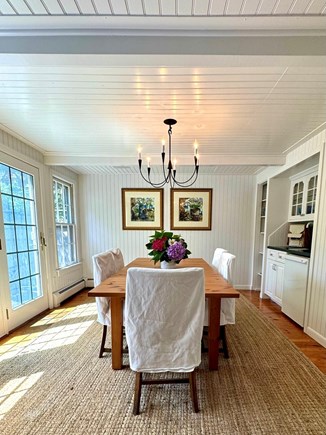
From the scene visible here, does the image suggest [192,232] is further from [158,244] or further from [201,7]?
[201,7]

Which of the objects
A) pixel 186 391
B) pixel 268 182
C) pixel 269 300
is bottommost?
pixel 269 300

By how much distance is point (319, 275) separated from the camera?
2.11m

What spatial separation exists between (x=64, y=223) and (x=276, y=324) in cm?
356

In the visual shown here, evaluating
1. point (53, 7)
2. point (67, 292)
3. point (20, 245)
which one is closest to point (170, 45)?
point (53, 7)

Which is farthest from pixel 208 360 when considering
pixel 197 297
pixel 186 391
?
pixel 197 297

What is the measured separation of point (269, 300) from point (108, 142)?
3.50m

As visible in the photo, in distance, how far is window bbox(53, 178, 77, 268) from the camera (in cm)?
329

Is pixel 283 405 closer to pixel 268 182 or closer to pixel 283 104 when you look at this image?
pixel 283 104

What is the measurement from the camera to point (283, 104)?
1576mm

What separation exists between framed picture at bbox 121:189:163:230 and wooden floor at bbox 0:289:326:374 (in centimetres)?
156

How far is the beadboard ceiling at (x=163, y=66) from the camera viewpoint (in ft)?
3.05

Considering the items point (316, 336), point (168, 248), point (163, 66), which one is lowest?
point (316, 336)

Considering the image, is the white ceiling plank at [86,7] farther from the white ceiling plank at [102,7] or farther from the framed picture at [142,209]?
the framed picture at [142,209]

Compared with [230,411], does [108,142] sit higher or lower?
higher
